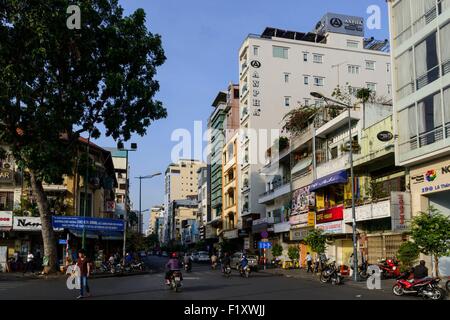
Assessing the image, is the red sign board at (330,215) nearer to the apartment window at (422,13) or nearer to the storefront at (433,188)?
the storefront at (433,188)

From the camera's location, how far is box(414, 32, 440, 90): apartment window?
87.3ft

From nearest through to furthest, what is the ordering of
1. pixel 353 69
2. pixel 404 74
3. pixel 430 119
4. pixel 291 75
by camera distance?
pixel 430 119 < pixel 404 74 < pixel 291 75 < pixel 353 69

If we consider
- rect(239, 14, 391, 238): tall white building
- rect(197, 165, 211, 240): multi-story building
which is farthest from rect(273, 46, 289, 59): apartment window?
rect(197, 165, 211, 240): multi-story building

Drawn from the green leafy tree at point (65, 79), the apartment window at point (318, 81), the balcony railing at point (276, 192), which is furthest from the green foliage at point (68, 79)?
the apartment window at point (318, 81)

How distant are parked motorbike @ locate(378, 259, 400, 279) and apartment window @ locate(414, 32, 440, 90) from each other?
31.2 ft

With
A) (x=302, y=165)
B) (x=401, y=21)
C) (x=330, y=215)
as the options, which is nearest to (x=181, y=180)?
(x=302, y=165)

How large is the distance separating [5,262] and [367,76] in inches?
1843

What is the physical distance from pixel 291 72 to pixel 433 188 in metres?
40.4

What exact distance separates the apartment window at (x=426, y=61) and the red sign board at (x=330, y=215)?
11795 mm

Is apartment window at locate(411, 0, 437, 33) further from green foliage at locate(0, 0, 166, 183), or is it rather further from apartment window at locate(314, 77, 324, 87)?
apartment window at locate(314, 77, 324, 87)

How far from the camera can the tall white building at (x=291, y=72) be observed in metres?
63.9

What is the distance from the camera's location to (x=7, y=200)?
4425 centimetres

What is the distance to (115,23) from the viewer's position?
3027 cm

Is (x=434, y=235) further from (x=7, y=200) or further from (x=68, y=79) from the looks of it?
(x=7, y=200)
